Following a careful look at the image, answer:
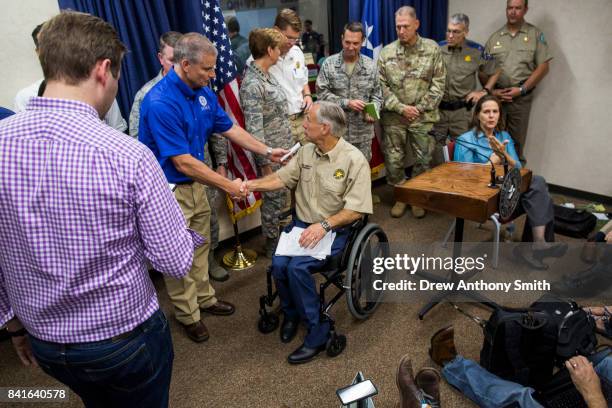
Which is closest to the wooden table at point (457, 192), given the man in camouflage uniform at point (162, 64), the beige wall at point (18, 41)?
the man in camouflage uniform at point (162, 64)

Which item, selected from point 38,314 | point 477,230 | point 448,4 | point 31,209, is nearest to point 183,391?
point 38,314

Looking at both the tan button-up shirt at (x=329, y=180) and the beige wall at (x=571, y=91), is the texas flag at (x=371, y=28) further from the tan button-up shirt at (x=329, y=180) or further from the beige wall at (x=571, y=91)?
the tan button-up shirt at (x=329, y=180)

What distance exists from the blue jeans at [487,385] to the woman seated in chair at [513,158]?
1.21 metres

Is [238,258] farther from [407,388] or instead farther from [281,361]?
[407,388]

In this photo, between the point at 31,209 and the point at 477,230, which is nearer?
the point at 31,209

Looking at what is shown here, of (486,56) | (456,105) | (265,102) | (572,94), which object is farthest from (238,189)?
(572,94)

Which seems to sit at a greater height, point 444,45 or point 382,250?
point 444,45

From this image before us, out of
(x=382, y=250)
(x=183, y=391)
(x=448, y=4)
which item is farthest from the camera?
(x=448, y=4)

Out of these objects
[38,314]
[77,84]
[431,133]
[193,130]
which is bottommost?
[431,133]

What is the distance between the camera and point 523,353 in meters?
1.91

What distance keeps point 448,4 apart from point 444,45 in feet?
2.47

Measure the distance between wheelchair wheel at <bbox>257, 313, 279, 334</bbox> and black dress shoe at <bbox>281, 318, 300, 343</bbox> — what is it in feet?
0.22

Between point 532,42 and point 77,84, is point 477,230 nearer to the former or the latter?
point 532,42

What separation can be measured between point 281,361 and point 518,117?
125 inches
